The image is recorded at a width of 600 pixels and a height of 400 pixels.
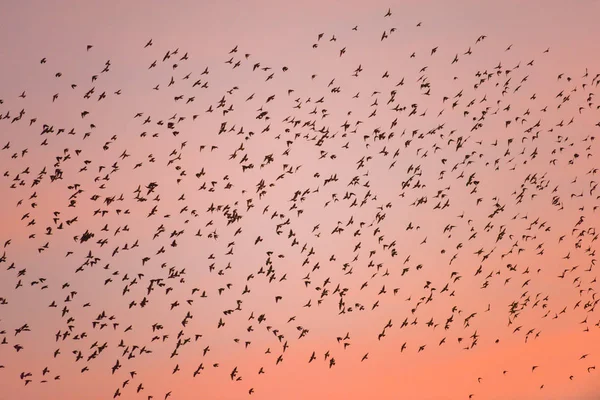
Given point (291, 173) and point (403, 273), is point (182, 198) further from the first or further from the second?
point (403, 273)

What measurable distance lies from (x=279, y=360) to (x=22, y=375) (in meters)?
11.4

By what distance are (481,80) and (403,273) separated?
10.6 metres

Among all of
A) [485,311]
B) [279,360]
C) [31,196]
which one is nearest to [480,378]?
[485,311]

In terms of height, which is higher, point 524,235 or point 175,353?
point 524,235

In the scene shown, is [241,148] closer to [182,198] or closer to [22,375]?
[182,198]

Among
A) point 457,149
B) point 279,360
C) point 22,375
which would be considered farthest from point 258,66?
point 22,375

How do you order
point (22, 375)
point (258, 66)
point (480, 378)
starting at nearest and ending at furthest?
point (22, 375), point (480, 378), point (258, 66)

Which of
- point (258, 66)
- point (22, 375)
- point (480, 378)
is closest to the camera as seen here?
point (22, 375)

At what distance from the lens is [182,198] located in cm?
4706

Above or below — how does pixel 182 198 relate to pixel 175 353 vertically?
above

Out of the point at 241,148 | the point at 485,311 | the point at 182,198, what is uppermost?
the point at 241,148

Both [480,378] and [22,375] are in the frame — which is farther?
[480,378]

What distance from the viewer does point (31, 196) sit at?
44656mm

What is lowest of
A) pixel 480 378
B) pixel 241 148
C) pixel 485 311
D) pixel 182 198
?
pixel 480 378
